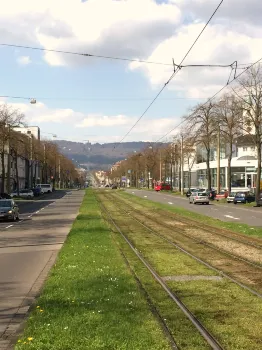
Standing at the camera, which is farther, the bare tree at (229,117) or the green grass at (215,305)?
the bare tree at (229,117)

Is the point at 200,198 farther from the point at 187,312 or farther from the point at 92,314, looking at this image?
the point at 92,314

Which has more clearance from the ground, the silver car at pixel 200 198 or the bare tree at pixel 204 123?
the bare tree at pixel 204 123

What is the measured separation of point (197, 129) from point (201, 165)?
124ft

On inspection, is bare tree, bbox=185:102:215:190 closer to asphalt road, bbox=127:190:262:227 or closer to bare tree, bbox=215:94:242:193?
bare tree, bbox=215:94:242:193

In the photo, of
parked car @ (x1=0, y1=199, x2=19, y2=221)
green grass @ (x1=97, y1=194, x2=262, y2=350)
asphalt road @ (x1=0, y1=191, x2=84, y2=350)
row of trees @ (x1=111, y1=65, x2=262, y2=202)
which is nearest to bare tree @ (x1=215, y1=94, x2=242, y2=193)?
row of trees @ (x1=111, y1=65, x2=262, y2=202)

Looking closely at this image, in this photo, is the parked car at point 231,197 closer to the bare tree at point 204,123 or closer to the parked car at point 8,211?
the bare tree at point 204,123

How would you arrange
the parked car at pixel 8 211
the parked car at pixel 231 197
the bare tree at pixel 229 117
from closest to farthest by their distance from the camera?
the parked car at pixel 8 211 → the bare tree at pixel 229 117 → the parked car at pixel 231 197

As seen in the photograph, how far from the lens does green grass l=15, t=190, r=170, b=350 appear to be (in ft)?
18.6

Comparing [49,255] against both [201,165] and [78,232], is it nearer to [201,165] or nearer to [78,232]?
[78,232]

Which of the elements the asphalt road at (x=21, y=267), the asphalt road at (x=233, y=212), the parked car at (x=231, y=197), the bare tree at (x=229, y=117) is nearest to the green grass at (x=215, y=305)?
the asphalt road at (x=21, y=267)

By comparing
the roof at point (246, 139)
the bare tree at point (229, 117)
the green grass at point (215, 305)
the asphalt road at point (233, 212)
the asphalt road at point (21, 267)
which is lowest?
the asphalt road at point (233, 212)

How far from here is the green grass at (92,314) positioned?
5680 mm

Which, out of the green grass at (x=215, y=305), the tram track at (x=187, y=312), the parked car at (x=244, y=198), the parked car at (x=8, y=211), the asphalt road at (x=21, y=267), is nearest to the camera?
the tram track at (x=187, y=312)

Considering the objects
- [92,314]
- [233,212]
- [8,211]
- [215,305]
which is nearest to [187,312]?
[215,305]
